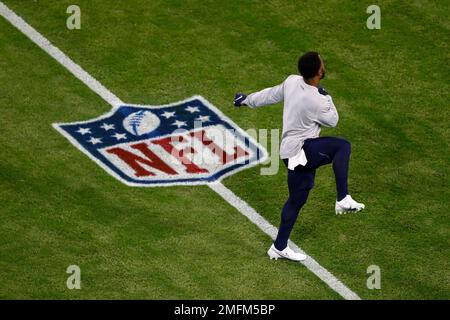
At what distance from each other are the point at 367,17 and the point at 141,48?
10.4 ft

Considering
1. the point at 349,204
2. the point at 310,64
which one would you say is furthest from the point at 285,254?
the point at 310,64

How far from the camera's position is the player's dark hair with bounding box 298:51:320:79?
37.8 ft

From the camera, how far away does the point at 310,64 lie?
11539 millimetres

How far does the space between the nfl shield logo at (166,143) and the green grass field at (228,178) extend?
178mm

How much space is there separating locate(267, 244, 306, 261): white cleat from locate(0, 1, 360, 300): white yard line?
3.2 inches

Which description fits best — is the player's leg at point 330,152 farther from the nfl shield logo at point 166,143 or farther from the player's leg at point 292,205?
the nfl shield logo at point 166,143

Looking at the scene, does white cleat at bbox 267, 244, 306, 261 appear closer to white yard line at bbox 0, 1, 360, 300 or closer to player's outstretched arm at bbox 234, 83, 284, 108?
white yard line at bbox 0, 1, 360, 300

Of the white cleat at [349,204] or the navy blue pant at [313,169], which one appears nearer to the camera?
the navy blue pant at [313,169]

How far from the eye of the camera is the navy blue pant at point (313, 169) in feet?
38.8

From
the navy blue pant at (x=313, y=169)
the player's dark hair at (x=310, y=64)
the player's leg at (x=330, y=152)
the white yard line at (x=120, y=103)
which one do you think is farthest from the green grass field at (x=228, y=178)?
the player's dark hair at (x=310, y=64)

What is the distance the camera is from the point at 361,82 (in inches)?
614
